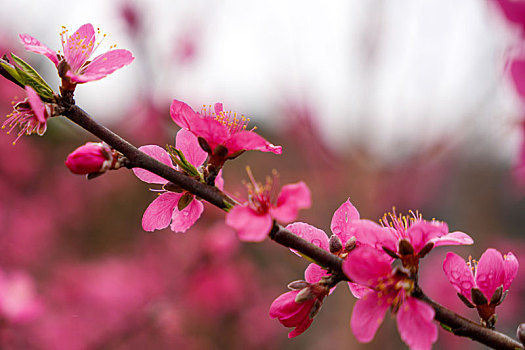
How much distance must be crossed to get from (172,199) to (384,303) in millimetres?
319

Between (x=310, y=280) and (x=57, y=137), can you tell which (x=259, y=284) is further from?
(x=310, y=280)

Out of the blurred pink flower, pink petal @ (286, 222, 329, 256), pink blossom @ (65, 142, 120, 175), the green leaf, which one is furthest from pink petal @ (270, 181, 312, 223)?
the blurred pink flower

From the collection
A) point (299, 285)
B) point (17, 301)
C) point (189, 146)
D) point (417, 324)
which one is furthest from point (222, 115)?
point (17, 301)

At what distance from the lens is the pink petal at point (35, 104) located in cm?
46

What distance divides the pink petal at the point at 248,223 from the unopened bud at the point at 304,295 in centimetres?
12

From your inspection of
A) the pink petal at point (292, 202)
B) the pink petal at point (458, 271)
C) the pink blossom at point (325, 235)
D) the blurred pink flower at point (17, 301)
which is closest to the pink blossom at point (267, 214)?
the pink petal at point (292, 202)

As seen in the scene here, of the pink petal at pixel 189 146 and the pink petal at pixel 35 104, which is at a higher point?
the pink petal at pixel 189 146

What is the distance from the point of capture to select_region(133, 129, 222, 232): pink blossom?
1.94 ft

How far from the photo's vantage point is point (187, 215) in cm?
62

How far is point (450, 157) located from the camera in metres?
2.59

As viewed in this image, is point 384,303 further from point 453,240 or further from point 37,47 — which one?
point 37,47

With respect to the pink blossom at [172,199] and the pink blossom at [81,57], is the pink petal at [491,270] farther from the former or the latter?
the pink blossom at [81,57]

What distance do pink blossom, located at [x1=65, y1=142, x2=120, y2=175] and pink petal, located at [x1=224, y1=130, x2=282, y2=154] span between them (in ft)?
0.50

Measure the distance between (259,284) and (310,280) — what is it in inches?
107
